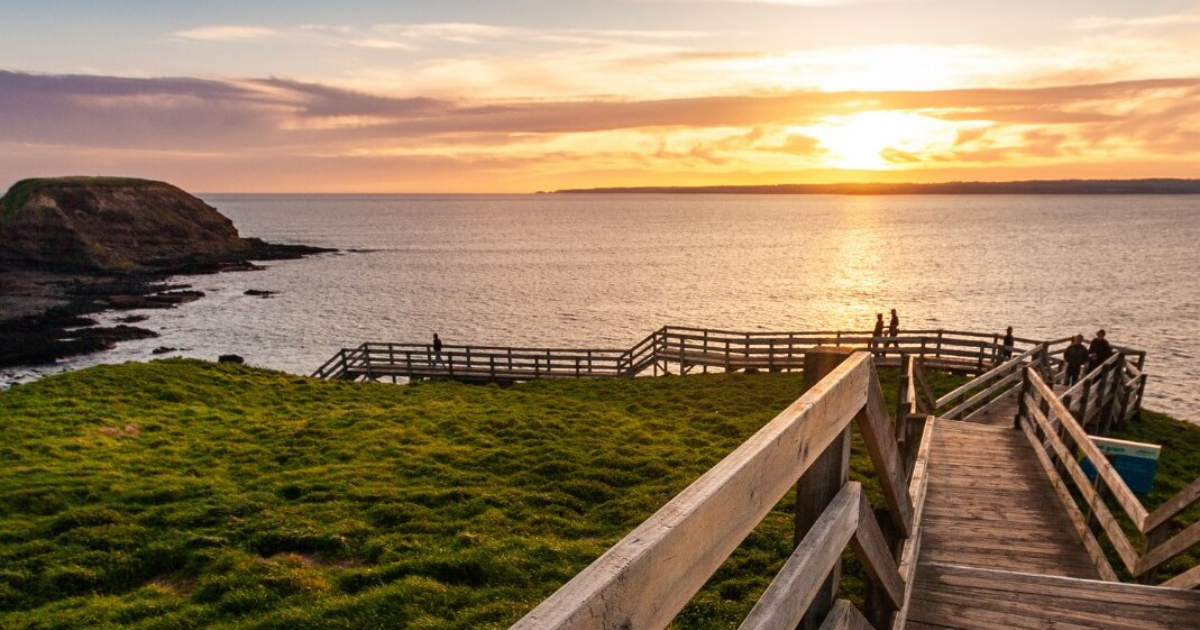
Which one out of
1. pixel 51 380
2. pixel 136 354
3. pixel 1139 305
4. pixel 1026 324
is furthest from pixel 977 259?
pixel 51 380

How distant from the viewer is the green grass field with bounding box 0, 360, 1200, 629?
23.4ft

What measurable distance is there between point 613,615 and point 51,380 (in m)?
21.4

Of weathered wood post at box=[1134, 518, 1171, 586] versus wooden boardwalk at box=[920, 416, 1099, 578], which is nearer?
weathered wood post at box=[1134, 518, 1171, 586]

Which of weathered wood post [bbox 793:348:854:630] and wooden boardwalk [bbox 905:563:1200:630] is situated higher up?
weathered wood post [bbox 793:348:854:630]

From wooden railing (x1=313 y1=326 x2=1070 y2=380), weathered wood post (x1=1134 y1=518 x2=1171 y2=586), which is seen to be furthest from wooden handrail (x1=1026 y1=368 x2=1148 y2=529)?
wooden railing (x1=313 y1=326 x2=1070 y2=380)

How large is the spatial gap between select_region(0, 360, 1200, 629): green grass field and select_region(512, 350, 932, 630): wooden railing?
4791 mm

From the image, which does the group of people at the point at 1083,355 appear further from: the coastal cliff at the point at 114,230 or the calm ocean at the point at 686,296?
the coastal cliff at the point at 114,230

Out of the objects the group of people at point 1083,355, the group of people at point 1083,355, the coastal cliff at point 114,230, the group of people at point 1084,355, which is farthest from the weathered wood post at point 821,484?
the coastal cliff at point 114,230

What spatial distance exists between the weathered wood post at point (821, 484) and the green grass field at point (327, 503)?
484 centimetres

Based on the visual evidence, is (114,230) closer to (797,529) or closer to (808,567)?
(797,529)

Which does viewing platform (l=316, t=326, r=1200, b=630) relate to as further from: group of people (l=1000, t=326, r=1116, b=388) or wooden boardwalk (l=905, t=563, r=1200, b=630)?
group of people (l=1000, t=326, r=1116, b=388)

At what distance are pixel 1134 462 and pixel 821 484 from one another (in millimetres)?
13400

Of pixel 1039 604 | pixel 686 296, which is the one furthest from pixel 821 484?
pixel 686 296

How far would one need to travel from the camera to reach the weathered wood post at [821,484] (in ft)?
6.86
